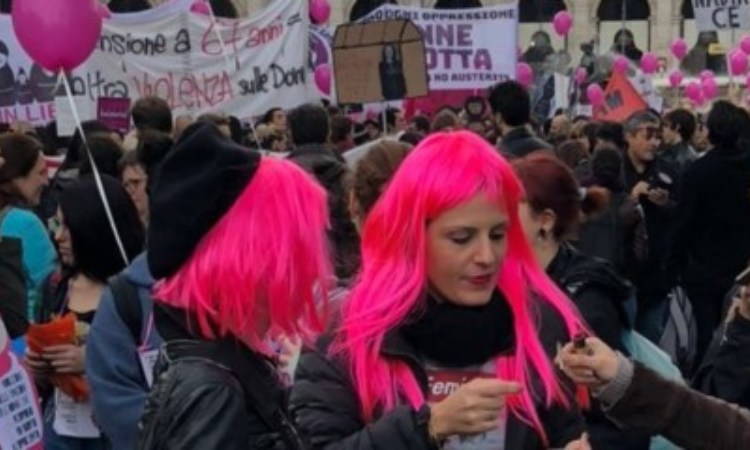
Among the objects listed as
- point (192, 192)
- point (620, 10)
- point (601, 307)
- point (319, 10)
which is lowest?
point (620, 10)

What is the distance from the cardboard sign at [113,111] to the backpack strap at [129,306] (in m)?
6.30

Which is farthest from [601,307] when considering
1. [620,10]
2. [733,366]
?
[620,10]

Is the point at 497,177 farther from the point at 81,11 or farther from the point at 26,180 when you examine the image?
the point at 81,11

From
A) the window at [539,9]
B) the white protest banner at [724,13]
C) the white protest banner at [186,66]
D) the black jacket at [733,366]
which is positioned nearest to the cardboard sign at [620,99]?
the white protest banner at [724,13]

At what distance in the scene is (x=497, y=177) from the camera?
93.5 inches

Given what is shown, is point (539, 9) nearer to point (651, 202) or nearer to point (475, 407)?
point (651, 202)

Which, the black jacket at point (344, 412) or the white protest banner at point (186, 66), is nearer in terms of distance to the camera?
the black jacket at point (344, 412)

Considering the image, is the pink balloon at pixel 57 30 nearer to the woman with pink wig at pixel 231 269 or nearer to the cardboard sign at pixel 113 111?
the cardboard sign at pixel 113 111

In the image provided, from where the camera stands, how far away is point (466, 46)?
11547mm

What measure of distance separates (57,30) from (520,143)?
6.50 feet

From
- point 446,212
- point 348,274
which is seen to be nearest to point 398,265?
point 446,212

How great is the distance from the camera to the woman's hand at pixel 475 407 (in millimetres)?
2084

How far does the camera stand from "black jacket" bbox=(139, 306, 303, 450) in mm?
1953

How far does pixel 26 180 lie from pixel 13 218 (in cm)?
34
